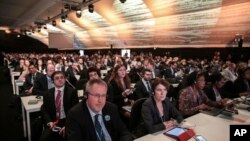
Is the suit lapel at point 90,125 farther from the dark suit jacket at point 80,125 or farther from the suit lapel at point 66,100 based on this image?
the suit lapel at point 66,100

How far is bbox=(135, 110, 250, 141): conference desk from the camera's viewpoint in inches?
90.0

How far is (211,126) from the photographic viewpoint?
2.64m

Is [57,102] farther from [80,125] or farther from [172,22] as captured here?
[172,22]

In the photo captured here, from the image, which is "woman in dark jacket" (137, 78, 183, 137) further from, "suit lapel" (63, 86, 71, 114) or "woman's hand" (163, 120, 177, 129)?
"suit lapel" (63, 86, 71, 114)

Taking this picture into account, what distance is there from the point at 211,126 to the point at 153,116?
2.41 feet

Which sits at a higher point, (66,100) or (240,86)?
(66,100)

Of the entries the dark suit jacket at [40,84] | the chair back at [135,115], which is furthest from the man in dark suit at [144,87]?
the dark suit jacket at [40,84]

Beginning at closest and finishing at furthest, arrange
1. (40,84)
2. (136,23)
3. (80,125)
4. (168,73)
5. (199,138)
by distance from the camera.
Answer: (80,125) < (199,138) < (40,84) < (168,73) < (136,23)

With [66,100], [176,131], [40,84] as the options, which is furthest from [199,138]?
[40,84]

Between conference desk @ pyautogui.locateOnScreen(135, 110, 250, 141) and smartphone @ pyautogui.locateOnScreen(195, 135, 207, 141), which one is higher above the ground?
smartphone @ pyautogui.locateOnScreen(195, 135, 207, 141)

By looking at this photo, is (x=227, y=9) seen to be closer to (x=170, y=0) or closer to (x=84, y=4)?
(x=170, y=0)

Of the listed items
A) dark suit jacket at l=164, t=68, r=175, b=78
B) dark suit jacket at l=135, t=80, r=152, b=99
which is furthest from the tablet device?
dark suit jacket at l=164, t=68, r=175, b=78

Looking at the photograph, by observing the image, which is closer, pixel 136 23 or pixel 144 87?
pixel 144 87

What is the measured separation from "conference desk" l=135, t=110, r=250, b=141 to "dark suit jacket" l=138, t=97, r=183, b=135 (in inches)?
3.7
